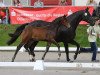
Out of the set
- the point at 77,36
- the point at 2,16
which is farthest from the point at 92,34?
the point at 2,16

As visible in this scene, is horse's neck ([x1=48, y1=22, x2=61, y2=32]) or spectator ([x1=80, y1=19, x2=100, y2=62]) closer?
horse's neck ([x1=48, y1=22, x2=61, y2=32])

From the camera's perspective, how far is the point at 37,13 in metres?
24.8

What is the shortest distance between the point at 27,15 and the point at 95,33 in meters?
7.20

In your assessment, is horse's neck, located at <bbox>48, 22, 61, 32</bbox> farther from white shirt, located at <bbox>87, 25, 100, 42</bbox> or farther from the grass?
the grass

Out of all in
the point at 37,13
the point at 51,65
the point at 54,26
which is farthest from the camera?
the point at 37,13

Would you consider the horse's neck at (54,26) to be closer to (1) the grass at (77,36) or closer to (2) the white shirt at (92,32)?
(2) the white shirt at (92,32)

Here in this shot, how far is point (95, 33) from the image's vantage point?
18297mm

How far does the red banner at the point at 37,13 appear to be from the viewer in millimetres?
24609

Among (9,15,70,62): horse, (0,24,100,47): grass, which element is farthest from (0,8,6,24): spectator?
(9,15,70,62): horse

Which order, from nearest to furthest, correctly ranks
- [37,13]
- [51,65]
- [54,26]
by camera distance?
[51,65] < [54,26] < [37,13]

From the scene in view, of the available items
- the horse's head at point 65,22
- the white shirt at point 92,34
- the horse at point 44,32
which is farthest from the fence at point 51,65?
the white shirt at point 92,34

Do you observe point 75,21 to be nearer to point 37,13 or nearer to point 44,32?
point 44,32

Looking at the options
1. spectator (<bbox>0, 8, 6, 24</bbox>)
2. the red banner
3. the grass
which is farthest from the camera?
spectator (<bbox>0, 8, 6, 24</bbox>)

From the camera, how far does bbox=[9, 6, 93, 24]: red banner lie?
24.6 meters
